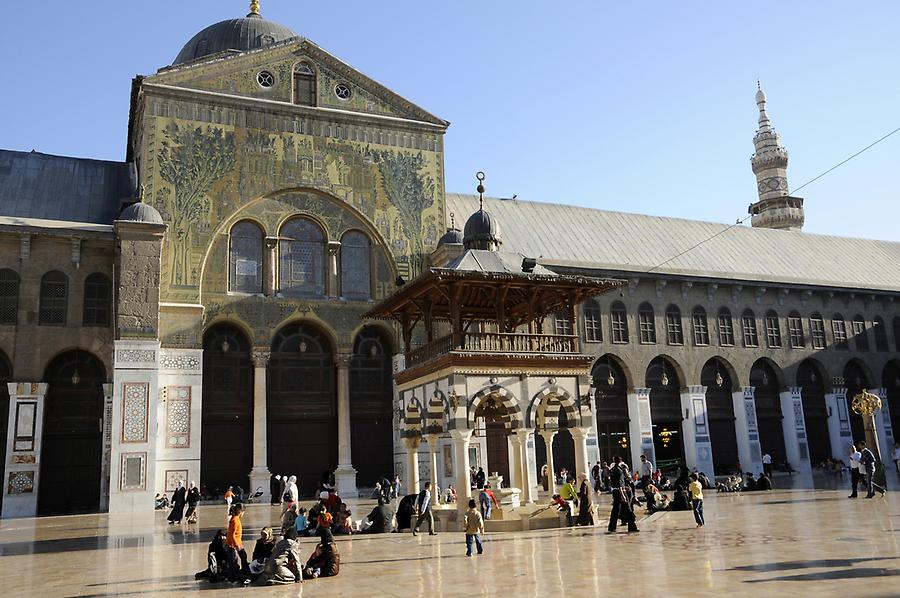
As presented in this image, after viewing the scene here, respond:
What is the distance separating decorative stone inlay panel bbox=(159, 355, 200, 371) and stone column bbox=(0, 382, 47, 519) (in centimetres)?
371

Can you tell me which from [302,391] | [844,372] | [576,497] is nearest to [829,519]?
[576,497]

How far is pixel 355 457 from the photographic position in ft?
92.9

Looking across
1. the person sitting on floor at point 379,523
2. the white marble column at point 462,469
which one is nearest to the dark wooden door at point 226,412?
the person sitting on floor at point 379,523

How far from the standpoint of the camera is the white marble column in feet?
56.8

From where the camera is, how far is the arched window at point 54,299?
2595 centimetres

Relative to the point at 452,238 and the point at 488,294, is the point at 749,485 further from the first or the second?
the point at 488,294

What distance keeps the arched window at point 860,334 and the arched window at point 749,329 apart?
6.24 meters

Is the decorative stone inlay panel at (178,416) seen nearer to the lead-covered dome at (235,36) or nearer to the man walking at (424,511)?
the man walking at (424,511)

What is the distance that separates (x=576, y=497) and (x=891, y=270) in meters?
33.3

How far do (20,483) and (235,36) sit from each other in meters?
20.1

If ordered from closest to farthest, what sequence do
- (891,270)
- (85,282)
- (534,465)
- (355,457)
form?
(85,282)
(355,457)
(534,465)
(891,270)

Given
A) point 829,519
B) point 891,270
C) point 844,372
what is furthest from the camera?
point 891,270

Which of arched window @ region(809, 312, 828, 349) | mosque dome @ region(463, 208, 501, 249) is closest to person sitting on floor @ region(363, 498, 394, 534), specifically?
mosque dome @ region(463, 208, 501, 249)

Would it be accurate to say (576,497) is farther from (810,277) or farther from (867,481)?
(810,277)
